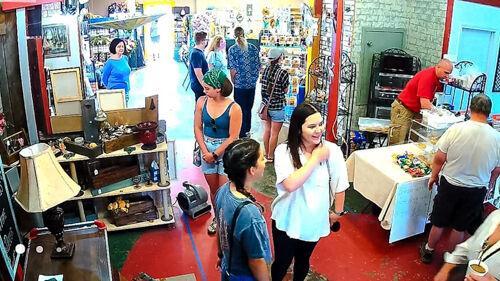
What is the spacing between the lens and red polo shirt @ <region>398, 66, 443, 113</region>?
492 centimetres

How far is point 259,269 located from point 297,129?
35.7 inches

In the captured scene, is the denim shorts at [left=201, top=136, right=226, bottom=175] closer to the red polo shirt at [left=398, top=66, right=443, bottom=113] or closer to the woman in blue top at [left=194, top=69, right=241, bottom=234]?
the woman in blue top at [left=194, top=69, right=241, bottom=234]

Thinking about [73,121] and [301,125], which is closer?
[301,125]

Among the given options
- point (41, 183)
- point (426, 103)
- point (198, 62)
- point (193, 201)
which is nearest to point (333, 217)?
point (41, 183)

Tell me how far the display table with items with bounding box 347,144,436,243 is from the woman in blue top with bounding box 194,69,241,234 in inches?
54.5

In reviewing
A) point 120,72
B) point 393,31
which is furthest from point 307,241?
point 393,31

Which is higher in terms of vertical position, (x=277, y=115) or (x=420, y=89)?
(x=420, y=89)

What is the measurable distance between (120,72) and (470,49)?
182 inches

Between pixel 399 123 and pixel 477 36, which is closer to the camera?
pixel 399 123

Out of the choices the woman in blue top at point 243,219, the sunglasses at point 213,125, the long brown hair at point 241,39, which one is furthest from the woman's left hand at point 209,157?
the long brown hair at point 241,39

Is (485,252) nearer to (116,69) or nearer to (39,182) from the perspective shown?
(39,182)

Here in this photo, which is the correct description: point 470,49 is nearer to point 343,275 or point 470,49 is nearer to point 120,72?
point 343,275

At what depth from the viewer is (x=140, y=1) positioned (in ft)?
40.7

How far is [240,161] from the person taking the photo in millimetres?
2299
